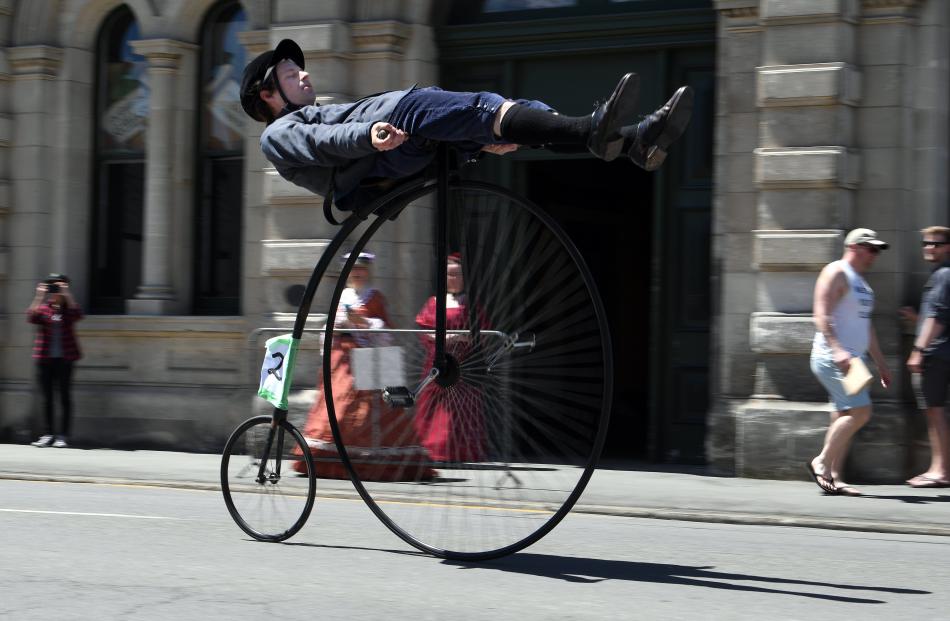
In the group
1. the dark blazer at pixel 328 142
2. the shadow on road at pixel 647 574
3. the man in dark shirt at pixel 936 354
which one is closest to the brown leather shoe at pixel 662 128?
the dark blazer at pixel 328 142

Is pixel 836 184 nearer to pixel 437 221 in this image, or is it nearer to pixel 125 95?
pixel 437 221

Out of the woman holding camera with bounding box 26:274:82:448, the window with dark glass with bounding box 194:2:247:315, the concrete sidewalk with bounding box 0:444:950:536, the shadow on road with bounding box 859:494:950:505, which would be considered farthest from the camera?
the window with dark glass with bounding box 194:2:247:315

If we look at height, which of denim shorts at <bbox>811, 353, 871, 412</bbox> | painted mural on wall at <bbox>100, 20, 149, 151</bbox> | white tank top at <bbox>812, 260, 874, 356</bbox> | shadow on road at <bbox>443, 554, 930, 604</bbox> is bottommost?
shadow on road at <bbox>443, 554, 930, 604</bbox>

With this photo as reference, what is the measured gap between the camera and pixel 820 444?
1148cm

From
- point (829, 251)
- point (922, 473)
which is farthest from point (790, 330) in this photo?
point (922, 473)

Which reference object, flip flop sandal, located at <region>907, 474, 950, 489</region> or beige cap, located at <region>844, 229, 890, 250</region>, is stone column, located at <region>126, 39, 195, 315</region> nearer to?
beige cap, located at <region>844, 229, 890, 250</region>

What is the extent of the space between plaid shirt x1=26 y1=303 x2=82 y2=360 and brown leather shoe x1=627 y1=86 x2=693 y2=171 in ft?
34.0

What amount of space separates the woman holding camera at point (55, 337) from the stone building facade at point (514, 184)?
1.40ft

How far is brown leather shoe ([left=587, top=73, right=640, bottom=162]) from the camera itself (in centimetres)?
582

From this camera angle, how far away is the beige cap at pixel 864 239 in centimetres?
1065

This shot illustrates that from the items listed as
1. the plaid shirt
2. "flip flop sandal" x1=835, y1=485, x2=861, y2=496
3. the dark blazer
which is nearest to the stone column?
the plaid shirt

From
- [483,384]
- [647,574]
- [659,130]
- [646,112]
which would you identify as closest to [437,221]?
[483,384]

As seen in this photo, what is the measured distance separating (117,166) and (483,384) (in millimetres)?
10165

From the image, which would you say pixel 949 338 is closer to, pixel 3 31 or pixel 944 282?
pixel 944 282
